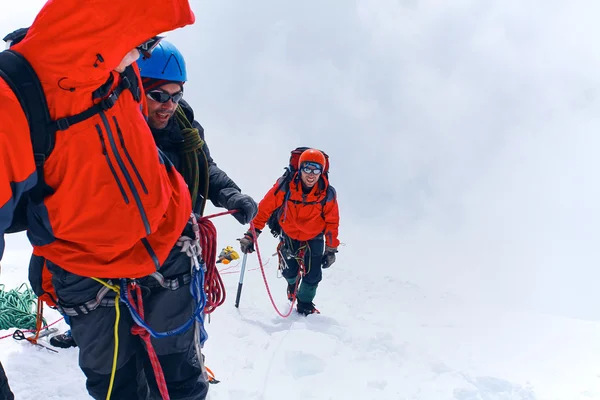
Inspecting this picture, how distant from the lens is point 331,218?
19.6ft

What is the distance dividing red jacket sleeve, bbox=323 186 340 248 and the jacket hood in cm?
460

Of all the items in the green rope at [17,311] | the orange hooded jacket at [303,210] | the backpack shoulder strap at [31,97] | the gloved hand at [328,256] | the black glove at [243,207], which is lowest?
the green rope at [17,311]

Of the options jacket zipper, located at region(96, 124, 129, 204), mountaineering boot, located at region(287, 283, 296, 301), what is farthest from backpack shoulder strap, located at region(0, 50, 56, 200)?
mountaineering boot, located at region(287, 283, 296, 301)

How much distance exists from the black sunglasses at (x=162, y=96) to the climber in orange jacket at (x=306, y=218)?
329cm

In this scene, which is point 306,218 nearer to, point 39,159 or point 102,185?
point 102,185

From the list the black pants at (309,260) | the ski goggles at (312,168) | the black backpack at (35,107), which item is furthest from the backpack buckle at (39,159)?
the black pants at (309,260)

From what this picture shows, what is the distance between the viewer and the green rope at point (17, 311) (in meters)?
3.57

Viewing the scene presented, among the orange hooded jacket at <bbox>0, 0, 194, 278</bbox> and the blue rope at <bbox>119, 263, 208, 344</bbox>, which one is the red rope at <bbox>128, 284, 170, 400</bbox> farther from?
the orange hooded jacket at <bbox>0, 0, 194, 278</bbox>

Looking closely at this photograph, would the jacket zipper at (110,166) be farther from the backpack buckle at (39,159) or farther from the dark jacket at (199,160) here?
the dark jacket at (199,160)

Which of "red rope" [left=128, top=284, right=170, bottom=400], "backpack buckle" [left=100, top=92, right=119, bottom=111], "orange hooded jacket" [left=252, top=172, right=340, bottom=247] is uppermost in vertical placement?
"orange hooded jacket" [left=252, top=172, right=340, bottom=247]

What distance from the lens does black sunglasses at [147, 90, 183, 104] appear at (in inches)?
93.7

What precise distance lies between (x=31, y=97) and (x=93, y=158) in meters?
0.30

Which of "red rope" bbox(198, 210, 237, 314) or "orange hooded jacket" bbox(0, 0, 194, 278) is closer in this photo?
"orange hooded jacket" bbox(0, 0, 194, 278)

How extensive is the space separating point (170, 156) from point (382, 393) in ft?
9.86
